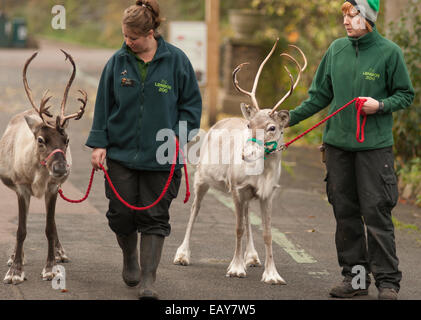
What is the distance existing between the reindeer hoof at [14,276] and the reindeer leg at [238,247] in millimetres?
1750

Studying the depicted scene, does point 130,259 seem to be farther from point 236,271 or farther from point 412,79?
point 412,79

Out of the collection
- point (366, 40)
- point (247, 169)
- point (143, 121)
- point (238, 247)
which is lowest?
point (238, 247)

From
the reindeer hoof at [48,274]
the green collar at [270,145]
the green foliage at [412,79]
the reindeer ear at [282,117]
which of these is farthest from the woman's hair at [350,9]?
the green foliage at [412,79]

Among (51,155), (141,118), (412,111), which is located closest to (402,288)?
(141,118)

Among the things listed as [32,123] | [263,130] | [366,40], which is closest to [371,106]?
[366,40]

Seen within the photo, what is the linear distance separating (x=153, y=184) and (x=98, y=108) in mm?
716

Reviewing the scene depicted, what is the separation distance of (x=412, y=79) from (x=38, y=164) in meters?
6.54

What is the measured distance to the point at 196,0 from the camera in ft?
118

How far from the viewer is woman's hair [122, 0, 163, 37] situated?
6227 millimetres

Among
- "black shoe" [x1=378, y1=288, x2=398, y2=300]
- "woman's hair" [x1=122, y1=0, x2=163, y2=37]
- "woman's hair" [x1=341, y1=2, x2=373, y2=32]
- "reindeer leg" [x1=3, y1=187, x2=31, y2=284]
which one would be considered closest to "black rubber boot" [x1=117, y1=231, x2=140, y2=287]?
"reindeer leg" [x1=3, y1=187, x2=31, y2=284]

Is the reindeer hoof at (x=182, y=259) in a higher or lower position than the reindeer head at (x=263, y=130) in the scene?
lower

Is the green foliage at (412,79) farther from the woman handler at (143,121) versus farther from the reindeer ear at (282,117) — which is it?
the woman handler at (143,121)

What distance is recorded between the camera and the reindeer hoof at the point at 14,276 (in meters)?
6.82

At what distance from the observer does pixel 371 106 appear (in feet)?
21.1
